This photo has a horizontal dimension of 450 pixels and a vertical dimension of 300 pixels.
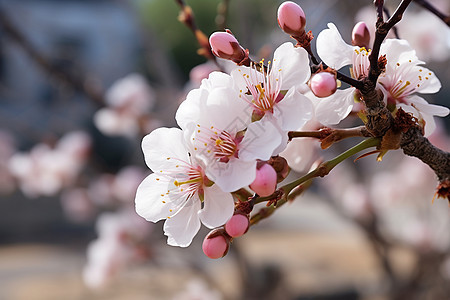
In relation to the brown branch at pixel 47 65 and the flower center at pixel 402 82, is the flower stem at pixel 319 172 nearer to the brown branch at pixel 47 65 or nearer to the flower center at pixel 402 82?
the flower center at pixel 402 82

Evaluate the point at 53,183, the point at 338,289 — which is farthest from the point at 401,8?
→ the point at 338,289

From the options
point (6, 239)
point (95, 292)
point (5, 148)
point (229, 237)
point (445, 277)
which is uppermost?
point (6, 239)

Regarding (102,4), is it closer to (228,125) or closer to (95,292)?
(95,292)

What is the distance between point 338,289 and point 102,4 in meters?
7.71

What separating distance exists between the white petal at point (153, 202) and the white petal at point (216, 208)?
0.04m

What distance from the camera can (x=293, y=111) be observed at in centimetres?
39

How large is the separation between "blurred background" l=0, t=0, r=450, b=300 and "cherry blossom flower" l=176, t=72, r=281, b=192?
0.12 meters

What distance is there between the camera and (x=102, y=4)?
8.99 m

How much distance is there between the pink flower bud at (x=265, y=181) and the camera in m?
0.36

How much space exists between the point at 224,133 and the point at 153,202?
0.09 metres

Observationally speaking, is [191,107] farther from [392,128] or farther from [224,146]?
[392,128]

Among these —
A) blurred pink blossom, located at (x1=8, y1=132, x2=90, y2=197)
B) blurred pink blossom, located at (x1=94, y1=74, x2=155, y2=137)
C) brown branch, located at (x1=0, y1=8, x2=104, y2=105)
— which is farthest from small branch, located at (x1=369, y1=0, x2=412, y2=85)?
blurred pink blossom, located at (x1=8, y1=132, x2=90, y2=197)

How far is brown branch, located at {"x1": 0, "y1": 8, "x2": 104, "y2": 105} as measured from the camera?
136 centimetres

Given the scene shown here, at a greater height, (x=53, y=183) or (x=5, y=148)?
(x=5, y=148)
